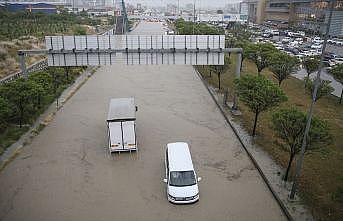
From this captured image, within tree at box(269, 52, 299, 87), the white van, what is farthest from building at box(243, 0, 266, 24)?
the white van

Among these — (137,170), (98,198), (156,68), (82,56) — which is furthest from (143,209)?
(156,68)

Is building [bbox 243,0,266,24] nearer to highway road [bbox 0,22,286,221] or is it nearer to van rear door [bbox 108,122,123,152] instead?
highway road [bbox 0,22,286,221]

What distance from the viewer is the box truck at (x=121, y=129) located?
47.7 feet

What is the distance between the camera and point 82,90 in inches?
1107

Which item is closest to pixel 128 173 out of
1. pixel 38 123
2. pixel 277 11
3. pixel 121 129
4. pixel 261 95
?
pixel 121 129

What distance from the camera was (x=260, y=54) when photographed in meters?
30.9

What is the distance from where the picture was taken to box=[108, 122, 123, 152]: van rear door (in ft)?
47.6

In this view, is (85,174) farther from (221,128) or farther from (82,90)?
(82,90)

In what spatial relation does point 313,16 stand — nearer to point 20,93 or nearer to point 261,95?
point 261,95

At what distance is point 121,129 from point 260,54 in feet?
67.9

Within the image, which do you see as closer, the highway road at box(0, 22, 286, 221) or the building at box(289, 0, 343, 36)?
the highway road at box(0, 22, 286, 221)

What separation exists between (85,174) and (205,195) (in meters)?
5.34

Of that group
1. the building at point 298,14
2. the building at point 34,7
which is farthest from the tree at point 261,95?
the building at point 34,7

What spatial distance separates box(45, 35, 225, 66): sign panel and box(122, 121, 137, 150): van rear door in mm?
6390
